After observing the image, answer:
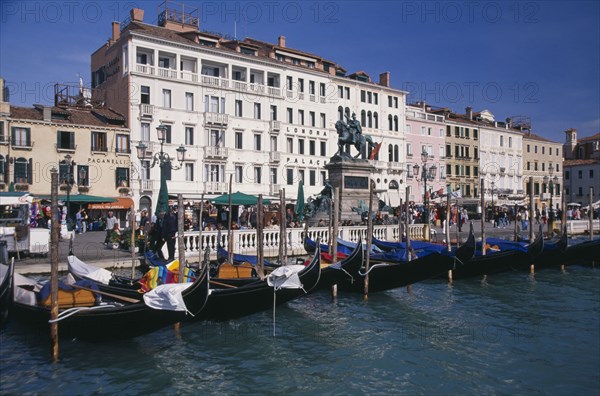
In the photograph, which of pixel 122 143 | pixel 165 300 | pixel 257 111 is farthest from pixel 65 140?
pixel 165 300

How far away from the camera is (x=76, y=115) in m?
27.1

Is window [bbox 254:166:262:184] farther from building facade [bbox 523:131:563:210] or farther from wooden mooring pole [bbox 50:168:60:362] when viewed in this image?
building facade [bbox 523:131:563:210]

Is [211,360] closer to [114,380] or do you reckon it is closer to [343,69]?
[114,380]

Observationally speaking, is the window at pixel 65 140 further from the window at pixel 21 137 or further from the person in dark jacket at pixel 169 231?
the person in dark jacket at pixel 169 231

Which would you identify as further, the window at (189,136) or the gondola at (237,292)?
the window at (189,136)

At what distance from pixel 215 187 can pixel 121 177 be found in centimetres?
507

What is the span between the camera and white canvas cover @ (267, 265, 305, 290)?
8812 millimetres

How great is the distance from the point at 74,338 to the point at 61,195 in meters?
18.6

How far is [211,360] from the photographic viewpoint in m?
7.41

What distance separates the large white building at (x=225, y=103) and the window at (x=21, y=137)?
4697mm

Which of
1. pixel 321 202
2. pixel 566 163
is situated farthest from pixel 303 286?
pixel 566 163

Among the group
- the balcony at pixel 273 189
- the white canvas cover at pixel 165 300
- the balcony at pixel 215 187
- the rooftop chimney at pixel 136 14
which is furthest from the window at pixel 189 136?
the white canvas cover at pixel 165 300

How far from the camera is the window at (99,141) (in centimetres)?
2677

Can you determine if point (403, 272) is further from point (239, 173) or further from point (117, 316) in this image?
point (239, 173)
